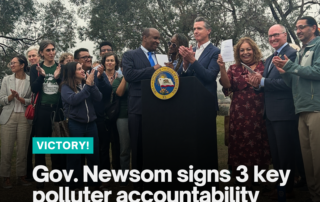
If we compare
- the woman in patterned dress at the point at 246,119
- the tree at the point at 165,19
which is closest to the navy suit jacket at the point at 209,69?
the woman in patterned dress at the point at 246,119

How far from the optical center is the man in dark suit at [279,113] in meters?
4.19

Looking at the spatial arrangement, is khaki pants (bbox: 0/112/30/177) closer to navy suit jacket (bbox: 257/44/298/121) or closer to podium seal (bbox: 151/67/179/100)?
podium seal (bbox: 151/67/179/100)

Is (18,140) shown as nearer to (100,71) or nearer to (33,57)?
(33,57)

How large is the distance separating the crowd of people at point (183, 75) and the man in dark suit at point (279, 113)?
1 centimetres

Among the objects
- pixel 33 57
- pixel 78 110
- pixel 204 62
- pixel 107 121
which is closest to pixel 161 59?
pixel 204 62

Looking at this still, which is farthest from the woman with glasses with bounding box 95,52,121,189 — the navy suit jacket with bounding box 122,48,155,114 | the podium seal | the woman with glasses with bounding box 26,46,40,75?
the podium seal

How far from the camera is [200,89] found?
10.9 feet

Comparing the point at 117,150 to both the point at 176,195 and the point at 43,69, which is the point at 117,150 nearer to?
the point at 43,69

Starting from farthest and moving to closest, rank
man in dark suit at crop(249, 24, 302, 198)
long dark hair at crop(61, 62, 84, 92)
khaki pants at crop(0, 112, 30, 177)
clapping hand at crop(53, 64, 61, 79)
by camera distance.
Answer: khaki pants at crop(0, 112, 30, 177) → clapping hand at crop(53, 64, 61, 79) → long dark hair at crop(61, 62, 84, 92) → man in dark suit at crop(249, 24, 302, 198)

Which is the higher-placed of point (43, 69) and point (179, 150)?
point (43, 69)

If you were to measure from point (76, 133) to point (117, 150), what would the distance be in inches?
44.2

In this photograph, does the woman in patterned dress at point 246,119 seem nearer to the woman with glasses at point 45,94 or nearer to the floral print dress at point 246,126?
the floral print dress at point 246,126

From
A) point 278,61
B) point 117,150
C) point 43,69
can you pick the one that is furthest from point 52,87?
point 278,61

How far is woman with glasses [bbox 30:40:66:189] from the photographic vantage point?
16.6 ft
